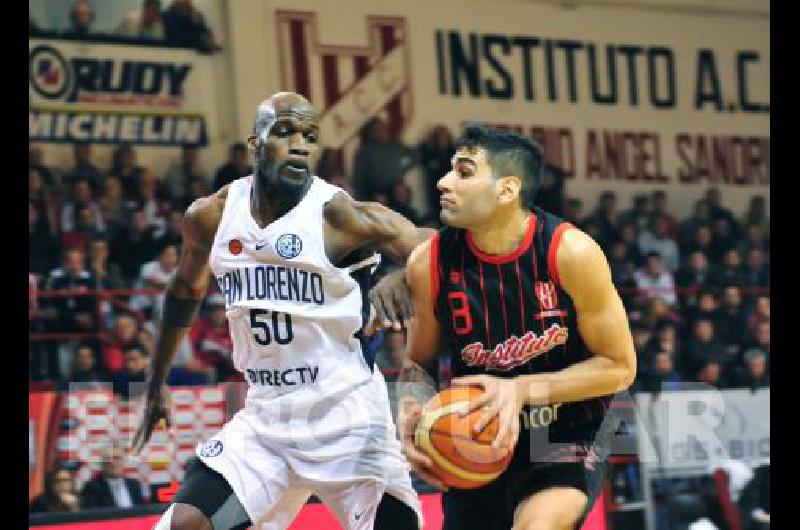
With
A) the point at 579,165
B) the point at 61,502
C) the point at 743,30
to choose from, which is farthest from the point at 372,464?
the point at 743,30

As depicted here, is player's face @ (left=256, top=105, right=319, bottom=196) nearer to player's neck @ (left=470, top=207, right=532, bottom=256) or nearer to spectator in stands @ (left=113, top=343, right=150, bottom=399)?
player's neck @ (left=470, top=207, right=532, bottom=256)

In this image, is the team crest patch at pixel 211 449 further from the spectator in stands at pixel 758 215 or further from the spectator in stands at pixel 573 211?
the spectator in stands at pixel 758 215

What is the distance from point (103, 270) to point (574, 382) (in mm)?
7317

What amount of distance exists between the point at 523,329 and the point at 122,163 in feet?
28.5

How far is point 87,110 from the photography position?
14484mm

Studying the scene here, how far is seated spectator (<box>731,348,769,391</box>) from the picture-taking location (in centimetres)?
1387

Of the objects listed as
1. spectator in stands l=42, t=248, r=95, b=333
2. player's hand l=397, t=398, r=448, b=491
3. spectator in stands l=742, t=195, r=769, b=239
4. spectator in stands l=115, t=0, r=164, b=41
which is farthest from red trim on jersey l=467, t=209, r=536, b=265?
spectator in stands l=742, t=195, r=769, b=239

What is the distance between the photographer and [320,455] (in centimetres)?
629

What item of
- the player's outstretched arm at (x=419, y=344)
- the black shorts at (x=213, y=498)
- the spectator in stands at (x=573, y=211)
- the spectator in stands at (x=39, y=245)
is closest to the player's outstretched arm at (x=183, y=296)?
the black shorts at (x=213, y=498)

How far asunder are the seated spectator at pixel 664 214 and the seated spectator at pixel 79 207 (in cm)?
664

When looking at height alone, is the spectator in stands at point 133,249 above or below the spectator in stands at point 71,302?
above

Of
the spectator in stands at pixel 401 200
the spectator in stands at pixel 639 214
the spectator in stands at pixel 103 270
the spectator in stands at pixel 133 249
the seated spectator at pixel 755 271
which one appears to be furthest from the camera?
the spectator in stands at pixel 639 214

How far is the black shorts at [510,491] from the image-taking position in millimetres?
5512

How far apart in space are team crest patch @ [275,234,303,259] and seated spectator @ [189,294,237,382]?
17.5 feet
